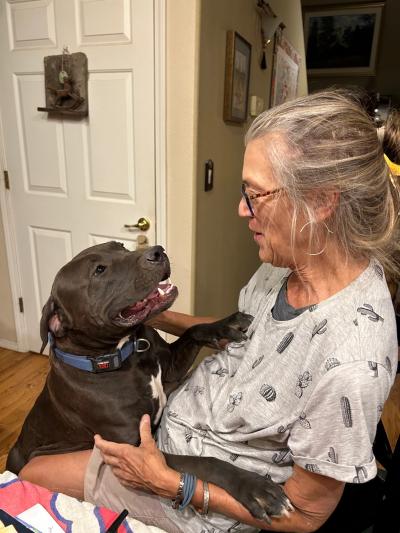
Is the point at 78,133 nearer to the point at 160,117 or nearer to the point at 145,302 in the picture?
the point at 160,117

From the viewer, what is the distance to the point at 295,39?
4031 millimetres

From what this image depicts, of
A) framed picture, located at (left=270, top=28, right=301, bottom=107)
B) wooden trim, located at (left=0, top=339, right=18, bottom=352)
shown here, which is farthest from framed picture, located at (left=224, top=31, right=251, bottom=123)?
wooden trim, located at (left=0, top=339, right=18, bottom=352)

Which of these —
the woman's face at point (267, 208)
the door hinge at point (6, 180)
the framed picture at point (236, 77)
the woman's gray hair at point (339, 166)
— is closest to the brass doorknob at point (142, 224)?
the framed picture at point (236, 77)

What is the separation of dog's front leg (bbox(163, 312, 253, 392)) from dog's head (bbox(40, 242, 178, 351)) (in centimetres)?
19

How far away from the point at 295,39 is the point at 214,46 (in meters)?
2.41

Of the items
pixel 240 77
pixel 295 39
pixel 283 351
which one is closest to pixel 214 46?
pixel 240 77

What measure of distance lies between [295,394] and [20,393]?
2.16 metres

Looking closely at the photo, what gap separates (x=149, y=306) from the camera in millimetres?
1176

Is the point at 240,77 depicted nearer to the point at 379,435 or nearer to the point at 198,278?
the point at 198,278

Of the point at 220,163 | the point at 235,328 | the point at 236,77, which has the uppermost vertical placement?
the point at 236,77

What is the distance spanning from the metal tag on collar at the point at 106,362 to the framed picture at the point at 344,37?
538 centimetres

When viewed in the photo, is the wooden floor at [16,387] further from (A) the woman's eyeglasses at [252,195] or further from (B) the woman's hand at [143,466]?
(A) the woman's eyeglasses at [252,195]

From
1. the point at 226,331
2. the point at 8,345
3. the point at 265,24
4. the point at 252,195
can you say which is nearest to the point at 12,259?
the point at 8,345

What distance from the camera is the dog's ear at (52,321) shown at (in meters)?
1.16
